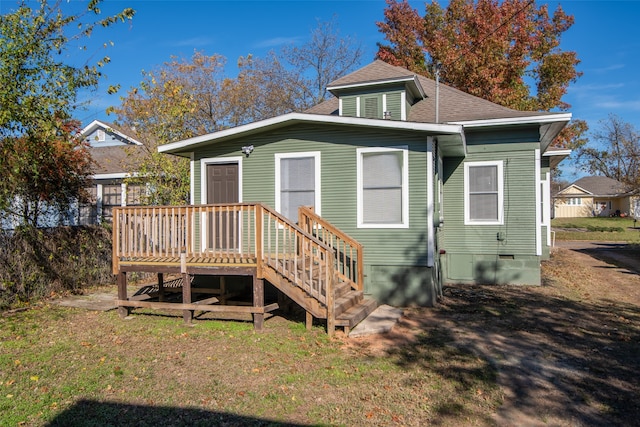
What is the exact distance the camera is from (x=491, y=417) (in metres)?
4.10

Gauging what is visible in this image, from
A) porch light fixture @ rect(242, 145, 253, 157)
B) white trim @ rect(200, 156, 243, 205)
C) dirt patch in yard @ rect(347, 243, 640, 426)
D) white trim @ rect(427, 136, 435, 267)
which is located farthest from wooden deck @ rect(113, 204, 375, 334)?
porch light fixture @ rect(242, 145, 253, 157)

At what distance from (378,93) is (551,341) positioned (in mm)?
7124

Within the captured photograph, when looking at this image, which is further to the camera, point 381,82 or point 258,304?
point 381,82

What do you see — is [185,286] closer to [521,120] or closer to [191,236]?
[191,236]

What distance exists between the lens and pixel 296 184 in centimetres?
921

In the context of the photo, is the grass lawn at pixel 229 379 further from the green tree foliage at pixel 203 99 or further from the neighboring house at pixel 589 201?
the neighboring house at pixel 589 201

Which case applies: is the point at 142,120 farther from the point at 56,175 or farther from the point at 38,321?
the point at 38,321

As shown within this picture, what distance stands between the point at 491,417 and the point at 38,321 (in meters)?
7.16

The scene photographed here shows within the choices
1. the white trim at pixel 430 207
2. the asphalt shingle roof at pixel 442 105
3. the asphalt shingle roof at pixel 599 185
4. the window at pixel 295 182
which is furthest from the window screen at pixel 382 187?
the asphalt shingle roof at pixel 599 185

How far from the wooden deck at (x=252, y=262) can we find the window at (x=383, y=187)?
2.70 ft

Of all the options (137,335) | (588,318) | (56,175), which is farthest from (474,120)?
(56,175)

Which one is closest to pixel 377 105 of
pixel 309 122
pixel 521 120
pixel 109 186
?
pixel 309 122

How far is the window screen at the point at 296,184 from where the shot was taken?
9.14 metres

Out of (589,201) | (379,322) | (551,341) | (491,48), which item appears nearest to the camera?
(551,341)
